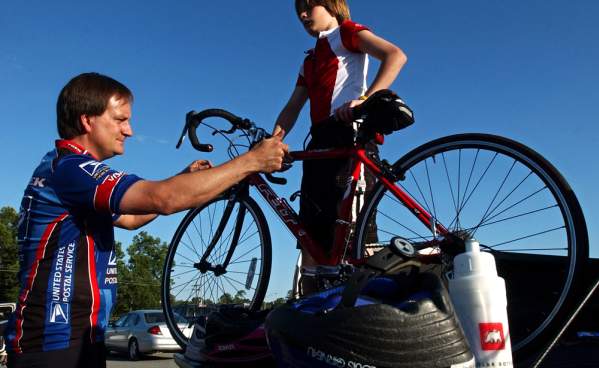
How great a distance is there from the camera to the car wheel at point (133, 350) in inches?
567

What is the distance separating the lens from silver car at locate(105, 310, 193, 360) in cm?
1358

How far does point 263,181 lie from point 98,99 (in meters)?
1.32

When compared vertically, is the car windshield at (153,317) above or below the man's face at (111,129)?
below

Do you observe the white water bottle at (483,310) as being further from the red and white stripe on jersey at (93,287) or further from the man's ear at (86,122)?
the man's ear at (86,122)

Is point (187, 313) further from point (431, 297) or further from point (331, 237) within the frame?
point (431, 297)

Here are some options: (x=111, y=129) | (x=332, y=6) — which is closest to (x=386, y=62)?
(x=332, y=6)

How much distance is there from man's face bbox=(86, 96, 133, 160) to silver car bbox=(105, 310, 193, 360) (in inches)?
453

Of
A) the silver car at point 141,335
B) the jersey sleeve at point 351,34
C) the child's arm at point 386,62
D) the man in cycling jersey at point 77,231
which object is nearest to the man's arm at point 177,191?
the man in cycling jersey at point 77,231

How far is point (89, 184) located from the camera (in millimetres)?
1791

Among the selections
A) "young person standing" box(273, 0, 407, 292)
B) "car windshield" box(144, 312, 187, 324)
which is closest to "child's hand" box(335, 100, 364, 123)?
"young person standing" box(273, 0, 407, 292)

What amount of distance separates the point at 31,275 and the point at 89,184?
1.26 ft

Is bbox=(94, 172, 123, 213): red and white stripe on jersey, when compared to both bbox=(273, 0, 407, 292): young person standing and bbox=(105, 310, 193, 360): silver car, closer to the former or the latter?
bbox=(273, 0, 407, 292): young person standing

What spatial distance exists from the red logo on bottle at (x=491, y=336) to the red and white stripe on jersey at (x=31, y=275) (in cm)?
146

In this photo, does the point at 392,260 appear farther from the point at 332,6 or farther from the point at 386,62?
the point at 332,6
